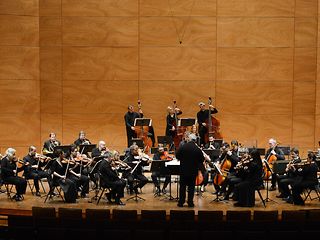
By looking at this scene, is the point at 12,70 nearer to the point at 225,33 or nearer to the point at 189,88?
the point at 189,88

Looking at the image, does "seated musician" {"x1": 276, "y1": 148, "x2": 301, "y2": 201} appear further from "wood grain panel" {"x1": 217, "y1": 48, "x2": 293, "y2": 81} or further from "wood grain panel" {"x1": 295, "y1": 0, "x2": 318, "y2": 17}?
"wood grain panel" {"x1": 295, "y1": 0, "x2": 318, "y2": 17}

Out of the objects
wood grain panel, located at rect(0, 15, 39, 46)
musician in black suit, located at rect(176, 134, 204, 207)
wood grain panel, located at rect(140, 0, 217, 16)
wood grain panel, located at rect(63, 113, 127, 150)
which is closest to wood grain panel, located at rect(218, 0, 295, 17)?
wood grain panel, located at rect(140, 0, 217, 16)

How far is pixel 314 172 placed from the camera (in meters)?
11.3

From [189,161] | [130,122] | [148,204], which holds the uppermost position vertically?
[130,122]

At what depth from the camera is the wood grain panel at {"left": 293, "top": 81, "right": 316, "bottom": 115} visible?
56.9 ft

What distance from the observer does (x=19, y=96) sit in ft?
56.0

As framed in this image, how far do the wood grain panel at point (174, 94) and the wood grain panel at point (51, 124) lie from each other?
296cm

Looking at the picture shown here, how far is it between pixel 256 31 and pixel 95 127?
639 cm

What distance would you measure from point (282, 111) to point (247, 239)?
330 inches

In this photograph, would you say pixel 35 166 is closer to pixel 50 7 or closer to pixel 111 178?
pixel 111 178

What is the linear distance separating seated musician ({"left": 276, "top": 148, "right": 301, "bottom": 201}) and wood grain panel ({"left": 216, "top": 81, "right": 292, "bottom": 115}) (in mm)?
5489

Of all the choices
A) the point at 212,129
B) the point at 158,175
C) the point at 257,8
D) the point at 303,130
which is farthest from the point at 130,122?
the point at 303,130

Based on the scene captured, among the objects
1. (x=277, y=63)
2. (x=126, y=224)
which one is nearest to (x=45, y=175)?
(x=126, y=224)

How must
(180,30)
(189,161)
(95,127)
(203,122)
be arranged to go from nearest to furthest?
(189,161)
(203,122)
(180,30)
(95,127)
